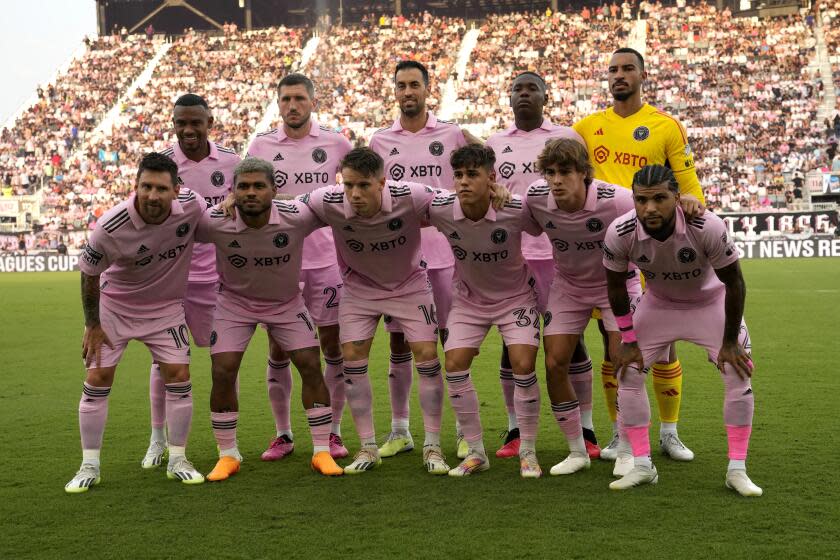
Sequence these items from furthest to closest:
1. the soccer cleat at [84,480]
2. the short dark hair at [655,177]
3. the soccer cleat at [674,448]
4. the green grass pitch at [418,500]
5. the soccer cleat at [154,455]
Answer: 1. the soccer cleat at [154,455]
2. the soccer cleat at [674,448]
3. the soccer cleat at [84,480]
4. the short dark hair at [655,177]
5. the green grass pitch at [418,500]

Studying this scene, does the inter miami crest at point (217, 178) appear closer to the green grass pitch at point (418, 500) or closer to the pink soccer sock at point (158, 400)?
the pink soccer sock at point (158, 400)

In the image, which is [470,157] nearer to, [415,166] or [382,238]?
[382,238]

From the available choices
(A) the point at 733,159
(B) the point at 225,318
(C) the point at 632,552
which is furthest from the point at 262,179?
(A) the point at 733,159

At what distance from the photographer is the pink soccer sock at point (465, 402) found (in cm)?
608

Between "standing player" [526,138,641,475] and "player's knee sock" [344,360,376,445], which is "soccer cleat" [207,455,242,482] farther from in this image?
"standing player" [526,138,641,475]

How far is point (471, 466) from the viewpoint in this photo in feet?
19.7

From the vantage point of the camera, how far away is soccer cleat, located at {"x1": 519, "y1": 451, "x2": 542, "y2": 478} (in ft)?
19.3

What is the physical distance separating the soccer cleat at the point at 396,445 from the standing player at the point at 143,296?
53.2 inches

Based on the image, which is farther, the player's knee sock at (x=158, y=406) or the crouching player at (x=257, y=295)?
the player's knee sock at (x=158, y=406)

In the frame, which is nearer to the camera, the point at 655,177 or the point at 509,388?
the point at 655,177

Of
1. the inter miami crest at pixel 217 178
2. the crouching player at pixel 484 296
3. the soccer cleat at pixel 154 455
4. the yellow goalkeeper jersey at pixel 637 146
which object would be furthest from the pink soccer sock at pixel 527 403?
the inter miami crest at pixel 217 178

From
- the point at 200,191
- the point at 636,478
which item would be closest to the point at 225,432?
the point at 200,191

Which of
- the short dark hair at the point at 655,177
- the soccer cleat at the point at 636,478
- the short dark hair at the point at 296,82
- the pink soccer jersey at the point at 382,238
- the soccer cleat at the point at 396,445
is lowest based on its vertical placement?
the soccer cleat at the point at 396,445

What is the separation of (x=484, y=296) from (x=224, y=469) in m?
1.94
